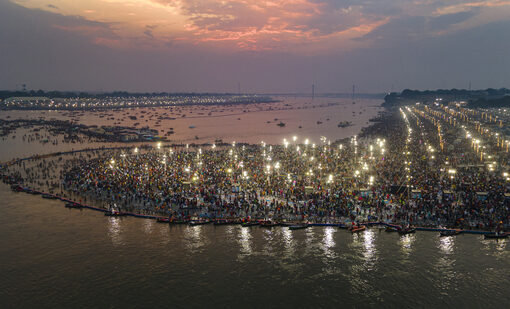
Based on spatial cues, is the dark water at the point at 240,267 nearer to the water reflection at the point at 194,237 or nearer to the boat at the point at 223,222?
the water reflection at the point at 194,237

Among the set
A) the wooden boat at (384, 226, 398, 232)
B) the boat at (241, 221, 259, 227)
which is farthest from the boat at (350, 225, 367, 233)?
the boat at (241, 221, 259, 227)

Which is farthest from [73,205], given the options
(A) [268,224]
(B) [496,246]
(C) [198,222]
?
(B) [496,246]

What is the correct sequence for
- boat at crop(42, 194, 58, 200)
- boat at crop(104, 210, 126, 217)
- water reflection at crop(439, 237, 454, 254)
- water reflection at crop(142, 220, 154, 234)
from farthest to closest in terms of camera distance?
A: 1. boat at crop(42, 194, 58, 200)
2. boat at crop(104, 210, 126, 217)
3. water reflection at crop(142, 220, 154, 234)
4. water reflection at crop(439, 237, 454, 254)

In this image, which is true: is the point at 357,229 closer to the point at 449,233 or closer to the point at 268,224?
the point at 449,233

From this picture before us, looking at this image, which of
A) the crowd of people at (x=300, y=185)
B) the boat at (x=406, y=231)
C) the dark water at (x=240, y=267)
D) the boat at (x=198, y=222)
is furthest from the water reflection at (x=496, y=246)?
the boat at (x=198, y=222)

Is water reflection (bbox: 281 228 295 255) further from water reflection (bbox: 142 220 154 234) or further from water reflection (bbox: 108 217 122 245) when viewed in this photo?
water reflection (bbox: 108 217 122 245)

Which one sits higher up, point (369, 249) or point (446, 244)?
point (446, 244)
